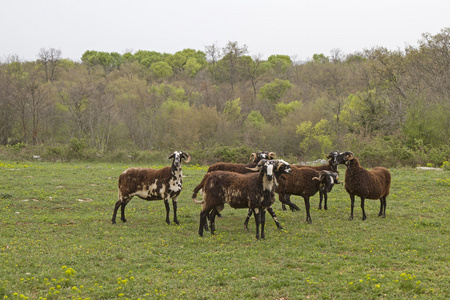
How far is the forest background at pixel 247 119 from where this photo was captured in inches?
1448

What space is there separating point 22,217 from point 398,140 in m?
32.3

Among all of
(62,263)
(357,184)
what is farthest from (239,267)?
(357,184)

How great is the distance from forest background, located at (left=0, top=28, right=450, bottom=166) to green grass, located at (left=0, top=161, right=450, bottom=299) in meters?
21.3

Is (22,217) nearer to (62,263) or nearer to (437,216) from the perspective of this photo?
(62,263)

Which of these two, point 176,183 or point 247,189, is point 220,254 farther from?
point 176,183

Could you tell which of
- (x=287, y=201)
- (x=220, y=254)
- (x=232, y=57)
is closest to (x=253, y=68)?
(x=232, y=57)

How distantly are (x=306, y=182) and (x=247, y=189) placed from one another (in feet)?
11.2

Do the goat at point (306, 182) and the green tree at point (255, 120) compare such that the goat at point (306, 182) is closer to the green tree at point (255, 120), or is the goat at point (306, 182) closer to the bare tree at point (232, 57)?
the green tree at point (255, 120)

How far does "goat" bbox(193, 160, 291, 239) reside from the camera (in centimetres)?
1167

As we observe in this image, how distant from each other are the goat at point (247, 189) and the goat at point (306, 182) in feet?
7.22

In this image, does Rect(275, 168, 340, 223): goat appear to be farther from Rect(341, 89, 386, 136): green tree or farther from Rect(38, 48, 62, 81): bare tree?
Rect(38, 48, 62, 81): bare tree

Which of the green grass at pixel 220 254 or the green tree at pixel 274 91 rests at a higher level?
the green tree at pixel 274 91

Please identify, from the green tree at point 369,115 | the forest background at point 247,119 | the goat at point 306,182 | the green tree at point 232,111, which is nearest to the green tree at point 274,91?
the forest background at point 247,119

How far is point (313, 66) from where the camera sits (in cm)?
9488
